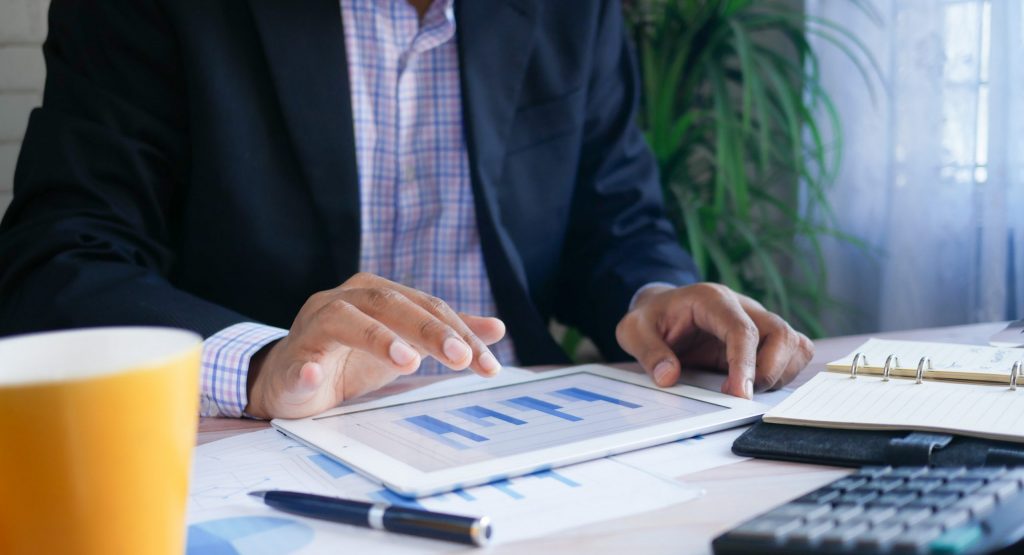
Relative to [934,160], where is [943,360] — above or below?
below

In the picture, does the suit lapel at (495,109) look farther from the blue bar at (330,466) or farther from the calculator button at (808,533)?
the calculator button at (808,533)

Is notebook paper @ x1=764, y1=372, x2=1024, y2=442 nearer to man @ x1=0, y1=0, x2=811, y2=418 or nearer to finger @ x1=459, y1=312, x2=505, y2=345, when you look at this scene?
man @ x1=0, y1=0, x2=811, y2=418

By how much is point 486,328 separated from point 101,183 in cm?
56

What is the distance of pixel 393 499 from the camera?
1.77 ft

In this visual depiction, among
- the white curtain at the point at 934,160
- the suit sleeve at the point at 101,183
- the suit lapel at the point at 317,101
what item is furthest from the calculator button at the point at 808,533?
the white curtain at the point at 934,160

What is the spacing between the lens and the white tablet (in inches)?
22.7

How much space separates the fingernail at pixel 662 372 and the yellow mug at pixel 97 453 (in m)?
0.47

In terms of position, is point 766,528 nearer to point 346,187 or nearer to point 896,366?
point 896,366

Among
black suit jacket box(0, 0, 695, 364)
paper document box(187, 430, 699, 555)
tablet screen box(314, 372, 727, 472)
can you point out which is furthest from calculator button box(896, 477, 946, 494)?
black suit jacket box(0, 0, 695, 364)

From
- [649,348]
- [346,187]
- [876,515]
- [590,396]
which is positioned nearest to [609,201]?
[346,187]

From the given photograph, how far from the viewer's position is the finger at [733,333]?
0.76 m

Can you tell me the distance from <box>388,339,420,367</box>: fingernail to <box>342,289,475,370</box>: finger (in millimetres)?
15

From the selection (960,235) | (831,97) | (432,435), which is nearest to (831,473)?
(432,435)

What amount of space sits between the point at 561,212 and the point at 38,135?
26.2 inches
